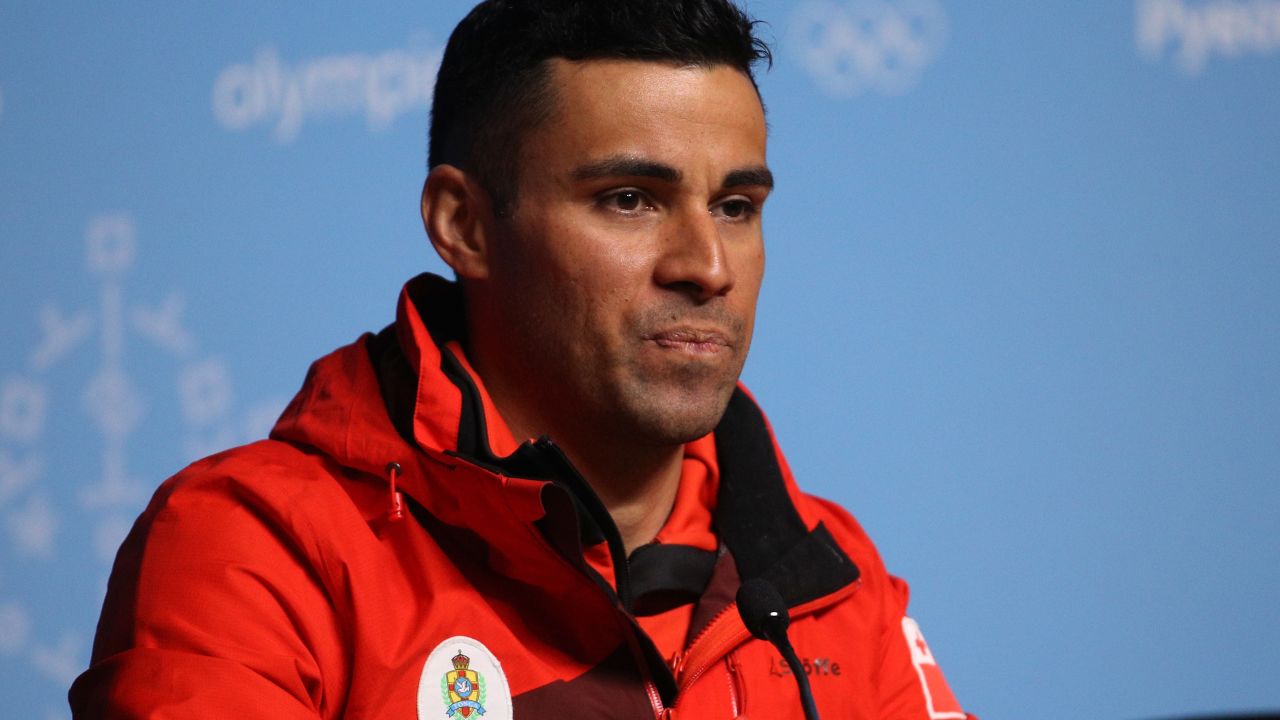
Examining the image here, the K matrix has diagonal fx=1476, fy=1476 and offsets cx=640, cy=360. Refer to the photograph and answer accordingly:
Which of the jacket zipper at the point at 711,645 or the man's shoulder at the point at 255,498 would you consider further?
the jacket zipper at the point at 711,645

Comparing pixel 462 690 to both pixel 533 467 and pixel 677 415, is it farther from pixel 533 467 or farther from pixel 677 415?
pixel 677 415

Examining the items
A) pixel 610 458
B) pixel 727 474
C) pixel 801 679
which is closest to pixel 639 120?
pixel 610 458

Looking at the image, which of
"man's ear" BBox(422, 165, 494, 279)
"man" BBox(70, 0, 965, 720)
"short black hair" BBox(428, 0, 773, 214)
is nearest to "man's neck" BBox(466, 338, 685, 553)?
"man" BBox(70, 0, 965, 720)

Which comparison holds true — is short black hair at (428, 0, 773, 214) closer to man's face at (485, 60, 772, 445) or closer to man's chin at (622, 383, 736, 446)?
man's face at (485, 60, 772, 445)

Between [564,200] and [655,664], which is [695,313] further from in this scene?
[655,664]

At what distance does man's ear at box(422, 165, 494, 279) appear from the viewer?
66.4 inches

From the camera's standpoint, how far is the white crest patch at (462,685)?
57.1 inches

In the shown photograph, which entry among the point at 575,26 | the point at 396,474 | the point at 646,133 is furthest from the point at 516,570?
the point at 575,26

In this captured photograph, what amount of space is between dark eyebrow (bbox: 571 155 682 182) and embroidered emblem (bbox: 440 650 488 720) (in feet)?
1.70

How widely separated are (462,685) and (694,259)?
19.7 inches

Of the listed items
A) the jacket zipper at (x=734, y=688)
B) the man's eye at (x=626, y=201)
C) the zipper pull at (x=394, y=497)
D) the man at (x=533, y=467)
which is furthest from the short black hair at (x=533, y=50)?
the jacket zipper at (x=734, y=688)

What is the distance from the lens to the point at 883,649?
6.09 ft

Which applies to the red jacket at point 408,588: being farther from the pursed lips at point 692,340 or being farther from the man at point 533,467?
the pursed lips at point 692,340

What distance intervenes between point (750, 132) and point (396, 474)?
55cm
